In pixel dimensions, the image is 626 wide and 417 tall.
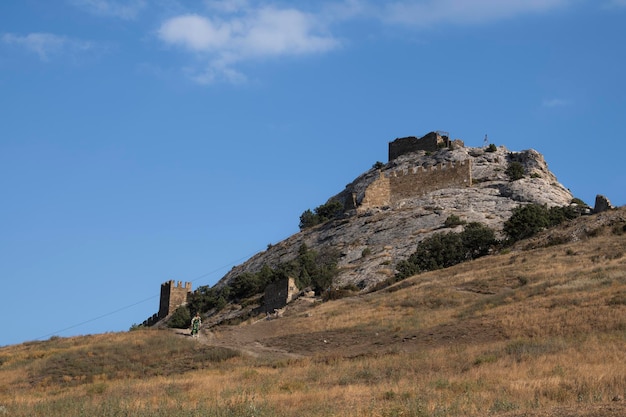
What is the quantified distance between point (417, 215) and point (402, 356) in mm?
36557

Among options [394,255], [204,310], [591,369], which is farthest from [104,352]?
[204,310]

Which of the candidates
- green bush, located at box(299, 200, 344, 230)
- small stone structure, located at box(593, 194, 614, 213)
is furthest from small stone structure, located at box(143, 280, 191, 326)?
small stone structure, located at box(593, 194, 614, 213)

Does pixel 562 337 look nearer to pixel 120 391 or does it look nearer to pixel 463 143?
pixel 120 391

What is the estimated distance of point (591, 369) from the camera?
50.0 ft

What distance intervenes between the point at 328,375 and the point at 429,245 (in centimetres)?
2896

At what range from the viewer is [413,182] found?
64.1m

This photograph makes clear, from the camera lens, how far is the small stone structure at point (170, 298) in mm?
64875

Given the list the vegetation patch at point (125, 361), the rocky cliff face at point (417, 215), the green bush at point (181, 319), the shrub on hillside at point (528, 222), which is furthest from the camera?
the green bush at point (181, 319)

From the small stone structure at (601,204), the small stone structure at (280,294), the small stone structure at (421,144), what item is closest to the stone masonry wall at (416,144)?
the small stone structure at (421,144)

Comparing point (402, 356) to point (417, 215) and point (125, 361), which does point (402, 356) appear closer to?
point (125, 361)

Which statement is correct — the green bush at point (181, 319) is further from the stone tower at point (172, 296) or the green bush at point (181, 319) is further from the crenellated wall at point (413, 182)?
the crenellated wall at point (413, 182)

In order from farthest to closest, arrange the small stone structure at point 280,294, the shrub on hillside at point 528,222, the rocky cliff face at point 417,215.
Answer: the rocky cliff face at point 417,215 < the small stone structure at point 280,294 < the shrub on hillside at point 528,222

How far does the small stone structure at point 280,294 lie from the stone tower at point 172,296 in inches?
738

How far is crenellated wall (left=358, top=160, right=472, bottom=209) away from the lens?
62.8 m
